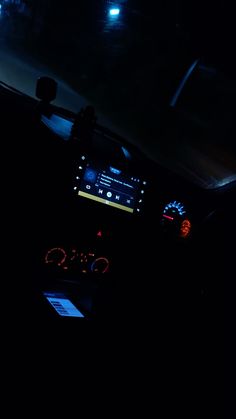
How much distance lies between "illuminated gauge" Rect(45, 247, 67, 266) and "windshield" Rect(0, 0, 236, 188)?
1.12m

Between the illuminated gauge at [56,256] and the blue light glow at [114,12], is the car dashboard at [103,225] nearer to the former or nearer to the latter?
the illuminated gauge at [56,256]

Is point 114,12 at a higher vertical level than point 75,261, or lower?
higher

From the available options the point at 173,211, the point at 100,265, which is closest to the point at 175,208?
the point at 173,211

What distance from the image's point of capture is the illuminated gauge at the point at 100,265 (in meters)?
2.11

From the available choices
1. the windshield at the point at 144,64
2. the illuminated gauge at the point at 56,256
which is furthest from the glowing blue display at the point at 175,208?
the illuminated gauge at the point at 56,256

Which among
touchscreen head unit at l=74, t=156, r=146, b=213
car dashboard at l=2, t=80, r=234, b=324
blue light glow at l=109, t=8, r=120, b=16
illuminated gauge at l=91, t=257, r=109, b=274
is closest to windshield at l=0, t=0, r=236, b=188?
blue light glow at l=109, t=8, r=120, b=16

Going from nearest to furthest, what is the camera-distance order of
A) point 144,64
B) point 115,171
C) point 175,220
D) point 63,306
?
point 63,306 → point 115,171 → point 175,220 → point 144,64

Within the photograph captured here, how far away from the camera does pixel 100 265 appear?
7.00ft

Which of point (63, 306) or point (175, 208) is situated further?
point (175, 208)

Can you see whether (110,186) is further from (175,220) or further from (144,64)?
(144,64)

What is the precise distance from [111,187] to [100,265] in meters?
0.46

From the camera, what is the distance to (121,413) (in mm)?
1411

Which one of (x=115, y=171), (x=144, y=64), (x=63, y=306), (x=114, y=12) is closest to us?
(x=63, y=306)

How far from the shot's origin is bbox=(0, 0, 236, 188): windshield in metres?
2.77
